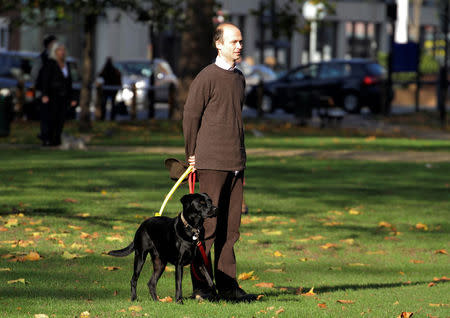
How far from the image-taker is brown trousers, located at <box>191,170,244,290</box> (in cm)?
739

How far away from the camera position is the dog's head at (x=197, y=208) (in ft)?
22.7

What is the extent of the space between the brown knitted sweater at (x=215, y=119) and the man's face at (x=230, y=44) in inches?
4.3

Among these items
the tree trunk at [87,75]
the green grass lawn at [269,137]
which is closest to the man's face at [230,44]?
the green grass lawn at [269,137]

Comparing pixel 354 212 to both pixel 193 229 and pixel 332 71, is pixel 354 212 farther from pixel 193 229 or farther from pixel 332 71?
pixel 332 71

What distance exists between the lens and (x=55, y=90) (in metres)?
19.7

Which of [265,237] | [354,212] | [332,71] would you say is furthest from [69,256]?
[332,71]

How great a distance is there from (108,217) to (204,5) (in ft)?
55.9

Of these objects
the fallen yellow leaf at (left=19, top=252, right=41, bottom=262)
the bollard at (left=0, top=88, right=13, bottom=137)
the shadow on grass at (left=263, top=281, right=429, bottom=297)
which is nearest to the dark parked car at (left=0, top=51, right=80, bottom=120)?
the bollard at (left=0, top=88, right=13, bottom=137)

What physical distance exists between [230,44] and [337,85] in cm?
2994

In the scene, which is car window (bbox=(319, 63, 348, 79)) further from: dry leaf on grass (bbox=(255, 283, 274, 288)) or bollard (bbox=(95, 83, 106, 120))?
dry leaf on grass (bbox=(255, 283, 274, 288))

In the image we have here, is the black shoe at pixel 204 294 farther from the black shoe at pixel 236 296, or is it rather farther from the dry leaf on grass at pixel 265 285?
the dry leaf on grass at pixel 265 285

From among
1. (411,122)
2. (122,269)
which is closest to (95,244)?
(122,269)

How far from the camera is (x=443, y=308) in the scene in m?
7.62

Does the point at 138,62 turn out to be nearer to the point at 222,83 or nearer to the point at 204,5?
the point at 204,5
